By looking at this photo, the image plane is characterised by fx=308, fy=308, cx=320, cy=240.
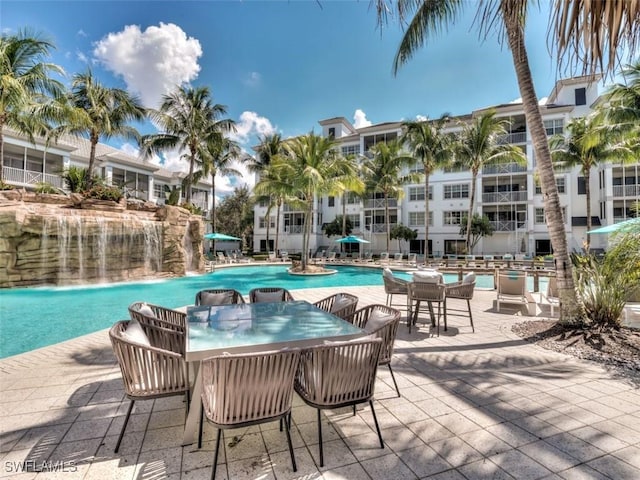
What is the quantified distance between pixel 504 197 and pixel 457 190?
3.83 metres

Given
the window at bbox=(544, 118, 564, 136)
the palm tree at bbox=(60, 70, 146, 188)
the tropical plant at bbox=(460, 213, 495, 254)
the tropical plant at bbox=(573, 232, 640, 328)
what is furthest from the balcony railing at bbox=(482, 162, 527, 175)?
the palm tree at bbox=(60, 70, 146, 188)

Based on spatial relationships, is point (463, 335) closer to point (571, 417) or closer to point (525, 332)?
point (525, 332)

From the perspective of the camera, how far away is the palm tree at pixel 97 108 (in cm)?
1658

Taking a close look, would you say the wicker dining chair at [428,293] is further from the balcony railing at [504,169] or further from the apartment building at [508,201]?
the balcony railing at [504,169]

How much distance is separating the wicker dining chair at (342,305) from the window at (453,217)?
2674 centimetres

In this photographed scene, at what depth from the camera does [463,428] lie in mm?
2584

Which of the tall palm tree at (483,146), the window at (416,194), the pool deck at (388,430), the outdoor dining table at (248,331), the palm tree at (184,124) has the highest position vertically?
the palm tree at (184,124)

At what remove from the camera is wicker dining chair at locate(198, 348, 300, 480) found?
6.36 ft

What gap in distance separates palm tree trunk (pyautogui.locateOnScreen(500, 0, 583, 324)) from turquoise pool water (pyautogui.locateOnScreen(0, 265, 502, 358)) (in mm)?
8929

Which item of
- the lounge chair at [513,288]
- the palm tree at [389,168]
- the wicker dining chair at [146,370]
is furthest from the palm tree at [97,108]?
the lounge chair at [513,288]

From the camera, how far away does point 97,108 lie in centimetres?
1666

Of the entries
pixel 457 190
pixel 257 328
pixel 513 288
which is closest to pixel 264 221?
pixel 457 190

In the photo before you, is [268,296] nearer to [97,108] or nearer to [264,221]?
[97,108]

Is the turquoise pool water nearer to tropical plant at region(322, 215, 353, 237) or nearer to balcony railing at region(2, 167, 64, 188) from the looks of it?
balcony railing at region(2, 167, 64, 188)
